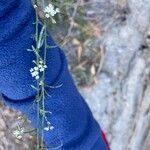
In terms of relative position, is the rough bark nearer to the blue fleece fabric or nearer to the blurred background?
the blurred background

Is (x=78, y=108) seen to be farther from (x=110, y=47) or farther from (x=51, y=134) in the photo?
(x=110, y=47)

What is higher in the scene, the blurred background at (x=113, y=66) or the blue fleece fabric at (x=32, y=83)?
the blue fleece fabric at (x=32, y=83)

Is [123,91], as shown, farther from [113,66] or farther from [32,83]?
[32,83]

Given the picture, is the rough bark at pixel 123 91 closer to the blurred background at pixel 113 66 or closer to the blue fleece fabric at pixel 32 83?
the blurred background at pixel 113 66

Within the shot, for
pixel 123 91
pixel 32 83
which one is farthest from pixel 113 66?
pixel 32 83

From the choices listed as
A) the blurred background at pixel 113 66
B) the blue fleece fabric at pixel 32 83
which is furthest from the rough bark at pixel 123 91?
the blue fleece fabric at pixel 32 83

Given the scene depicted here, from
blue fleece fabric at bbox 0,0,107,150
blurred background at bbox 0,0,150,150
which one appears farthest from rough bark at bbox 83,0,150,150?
blue fleece fabric at bbox 0,0,107,150

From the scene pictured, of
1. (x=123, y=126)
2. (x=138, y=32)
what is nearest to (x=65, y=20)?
(x=138, y=32)
